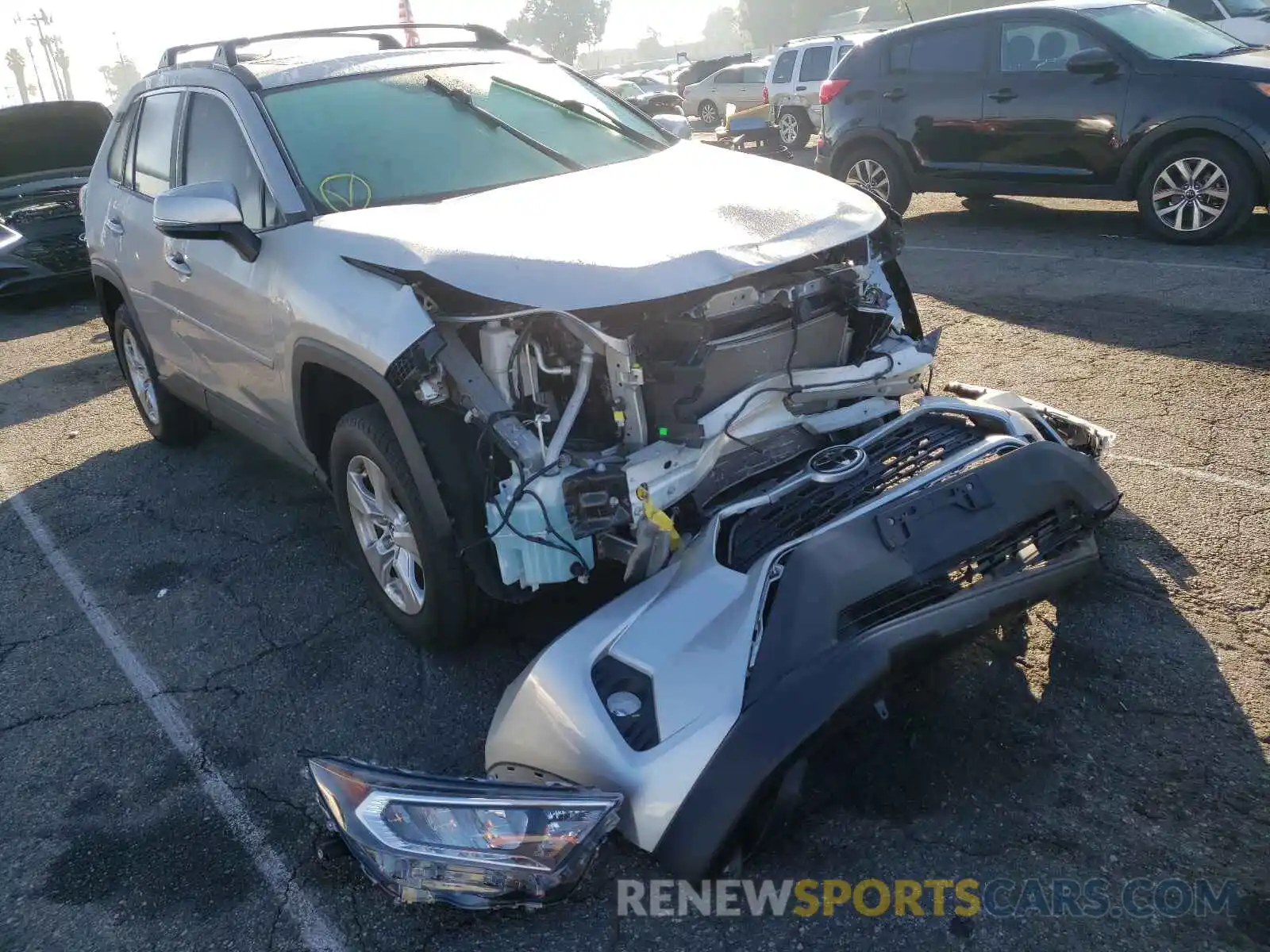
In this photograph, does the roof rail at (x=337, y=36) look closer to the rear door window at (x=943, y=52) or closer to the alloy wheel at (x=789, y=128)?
the rear door window at (x=943, y=52)

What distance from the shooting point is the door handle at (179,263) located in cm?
417

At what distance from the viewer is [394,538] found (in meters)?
3.39

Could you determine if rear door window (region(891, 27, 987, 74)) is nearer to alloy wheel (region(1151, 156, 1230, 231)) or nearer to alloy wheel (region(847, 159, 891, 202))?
alloy wheel (region(847, 159, 891, 202))

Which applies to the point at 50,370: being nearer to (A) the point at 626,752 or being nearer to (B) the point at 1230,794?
(A) the point at 626,752

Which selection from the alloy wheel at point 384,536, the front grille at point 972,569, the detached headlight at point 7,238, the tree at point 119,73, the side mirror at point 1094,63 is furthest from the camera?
the tree at point 119,73

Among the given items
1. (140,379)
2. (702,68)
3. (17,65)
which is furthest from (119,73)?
(140,379)

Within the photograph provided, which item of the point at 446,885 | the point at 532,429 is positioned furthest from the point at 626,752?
the point at 532,429

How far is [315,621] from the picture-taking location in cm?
387

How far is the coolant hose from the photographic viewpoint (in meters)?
2.81

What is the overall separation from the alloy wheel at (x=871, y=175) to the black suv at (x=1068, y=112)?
17mm

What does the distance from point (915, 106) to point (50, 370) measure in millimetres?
7625

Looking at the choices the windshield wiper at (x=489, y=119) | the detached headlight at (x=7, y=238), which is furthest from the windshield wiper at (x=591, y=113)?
the detached headlight at (x=7, y=238)

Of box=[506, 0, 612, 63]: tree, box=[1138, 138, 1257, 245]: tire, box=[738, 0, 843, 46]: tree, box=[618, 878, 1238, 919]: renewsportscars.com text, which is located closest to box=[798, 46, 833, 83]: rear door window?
box=[1138, 138, 1257, 245]: tire

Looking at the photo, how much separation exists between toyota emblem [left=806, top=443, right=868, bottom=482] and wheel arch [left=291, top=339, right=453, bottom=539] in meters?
1.10
